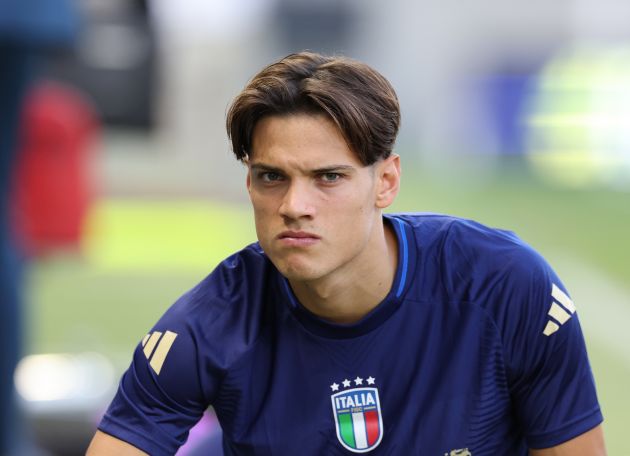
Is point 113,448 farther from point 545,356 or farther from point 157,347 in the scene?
point 545,356

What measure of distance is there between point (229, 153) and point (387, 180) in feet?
16.3

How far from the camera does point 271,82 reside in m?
3.27

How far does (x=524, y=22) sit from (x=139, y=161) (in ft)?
26.3

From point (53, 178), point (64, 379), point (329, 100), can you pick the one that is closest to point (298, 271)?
point (329, 100)

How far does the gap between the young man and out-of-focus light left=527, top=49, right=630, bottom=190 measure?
16.5 m

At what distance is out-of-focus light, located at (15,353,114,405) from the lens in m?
7.73

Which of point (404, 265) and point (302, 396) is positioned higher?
point (404, 265)

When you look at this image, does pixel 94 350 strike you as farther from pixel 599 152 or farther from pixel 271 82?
A: pixel 599 152

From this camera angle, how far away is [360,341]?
3434 millimetres

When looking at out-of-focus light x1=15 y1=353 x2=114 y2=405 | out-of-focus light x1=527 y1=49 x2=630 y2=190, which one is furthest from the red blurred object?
out-of-focus light x1=527 y1=49 x2=630 y2=190

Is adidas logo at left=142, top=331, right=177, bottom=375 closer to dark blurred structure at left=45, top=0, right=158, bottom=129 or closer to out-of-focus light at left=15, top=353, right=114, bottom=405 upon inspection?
out-of-focus light at left=15, top=353, right=114, bottom=405

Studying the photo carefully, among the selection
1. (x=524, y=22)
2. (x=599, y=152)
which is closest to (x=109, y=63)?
(x=599, y=152)

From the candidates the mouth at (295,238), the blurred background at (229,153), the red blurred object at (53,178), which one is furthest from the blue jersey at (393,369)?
the red blurred object at (53,178)

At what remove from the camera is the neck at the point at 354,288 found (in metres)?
3.39
